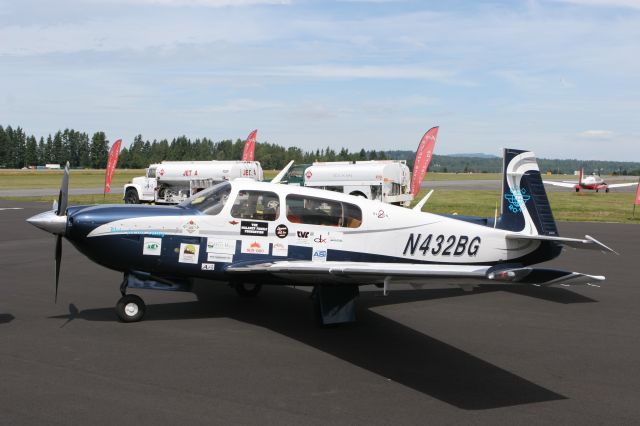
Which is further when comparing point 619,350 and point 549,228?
point 549,228

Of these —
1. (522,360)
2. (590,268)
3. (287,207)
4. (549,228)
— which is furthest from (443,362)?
(590,268)

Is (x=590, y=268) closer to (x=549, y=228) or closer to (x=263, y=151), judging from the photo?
(x=549, y=228)

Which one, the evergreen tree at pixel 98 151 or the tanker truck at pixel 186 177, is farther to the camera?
the evergreen tree at pixel 98 151

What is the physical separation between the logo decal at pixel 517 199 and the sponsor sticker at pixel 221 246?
465 centimetres

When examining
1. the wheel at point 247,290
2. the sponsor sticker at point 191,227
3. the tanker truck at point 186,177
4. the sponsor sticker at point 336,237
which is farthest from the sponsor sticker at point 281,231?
the tanker truck at point 186,177

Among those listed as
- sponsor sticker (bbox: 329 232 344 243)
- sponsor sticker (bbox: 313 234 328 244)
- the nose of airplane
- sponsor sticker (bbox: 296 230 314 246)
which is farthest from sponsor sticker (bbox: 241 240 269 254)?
the nose of airplane

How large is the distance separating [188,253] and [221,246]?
475 mm

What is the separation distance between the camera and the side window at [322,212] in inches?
349

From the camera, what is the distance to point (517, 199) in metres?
9.95

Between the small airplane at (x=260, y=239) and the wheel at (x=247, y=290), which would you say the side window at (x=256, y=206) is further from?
the wheel at (x=247, y=290)

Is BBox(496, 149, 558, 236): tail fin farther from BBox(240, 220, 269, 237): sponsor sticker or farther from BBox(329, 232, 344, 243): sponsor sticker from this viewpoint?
BBox(240, 220, 269, 237): sponsor sticker

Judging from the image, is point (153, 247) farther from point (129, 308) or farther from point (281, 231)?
point (281, 231)

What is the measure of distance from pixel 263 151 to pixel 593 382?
481ft

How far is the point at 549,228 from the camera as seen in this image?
1002 centimetres
